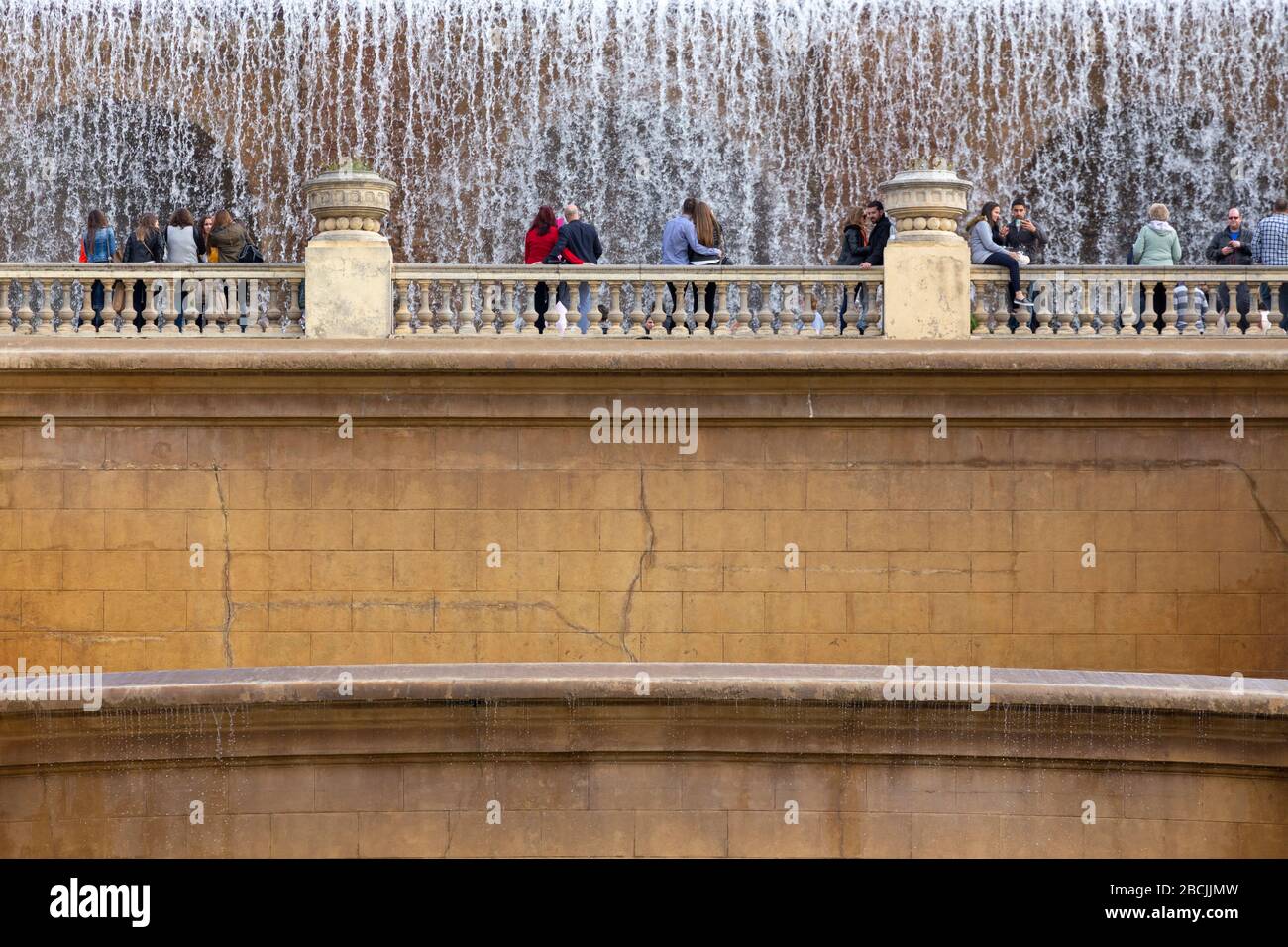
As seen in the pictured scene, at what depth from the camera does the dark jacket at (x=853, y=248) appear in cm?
1311

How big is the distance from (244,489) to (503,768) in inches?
158

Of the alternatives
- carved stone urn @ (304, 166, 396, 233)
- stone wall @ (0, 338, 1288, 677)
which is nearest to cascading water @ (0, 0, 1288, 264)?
carved stone urn @ (304, 166, 396, 233)

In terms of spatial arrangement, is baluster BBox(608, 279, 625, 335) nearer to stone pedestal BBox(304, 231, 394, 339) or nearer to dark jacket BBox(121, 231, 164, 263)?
stone pedestal BBox(304, 231, 394, 339)

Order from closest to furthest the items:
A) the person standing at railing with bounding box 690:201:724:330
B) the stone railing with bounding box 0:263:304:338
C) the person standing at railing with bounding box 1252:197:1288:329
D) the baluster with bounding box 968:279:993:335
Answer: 1. the stone railing with bounding box 0:263:304:338
2. the baluster with bounding box 968:279:993:335
3. the person standing at railing with bounding box 690:201:724:330
4. the person standing at railing with bounding box 1252:197:1288:329

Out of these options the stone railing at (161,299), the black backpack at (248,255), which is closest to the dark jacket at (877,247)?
the stone railing at (161,299)

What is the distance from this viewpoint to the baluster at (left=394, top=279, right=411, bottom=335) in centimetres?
1239

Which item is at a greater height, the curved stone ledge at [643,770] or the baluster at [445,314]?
the baluster at [445,314]

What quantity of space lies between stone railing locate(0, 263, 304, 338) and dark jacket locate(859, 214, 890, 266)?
12.6 feet

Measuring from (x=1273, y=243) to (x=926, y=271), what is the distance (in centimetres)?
304

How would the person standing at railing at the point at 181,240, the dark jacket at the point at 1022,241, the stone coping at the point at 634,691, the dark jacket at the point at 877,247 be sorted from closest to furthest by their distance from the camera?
the stone coping at the point at 634,691, the dark jacket at the point at 877,247, the dark jacket at the point at 1022,241, the person standing at railing at the point at 181,240

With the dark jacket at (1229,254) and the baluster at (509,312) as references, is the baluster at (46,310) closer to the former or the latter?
the baluster at (509,312)

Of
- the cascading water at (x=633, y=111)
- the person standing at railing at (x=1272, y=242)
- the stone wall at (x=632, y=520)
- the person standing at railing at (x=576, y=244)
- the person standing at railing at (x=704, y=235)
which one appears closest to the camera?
the stone wall at (x=632, y=520)

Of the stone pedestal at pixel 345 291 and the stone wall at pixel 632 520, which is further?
the stone pedestal at pixel 345 291

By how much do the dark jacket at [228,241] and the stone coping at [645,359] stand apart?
2032 mm
